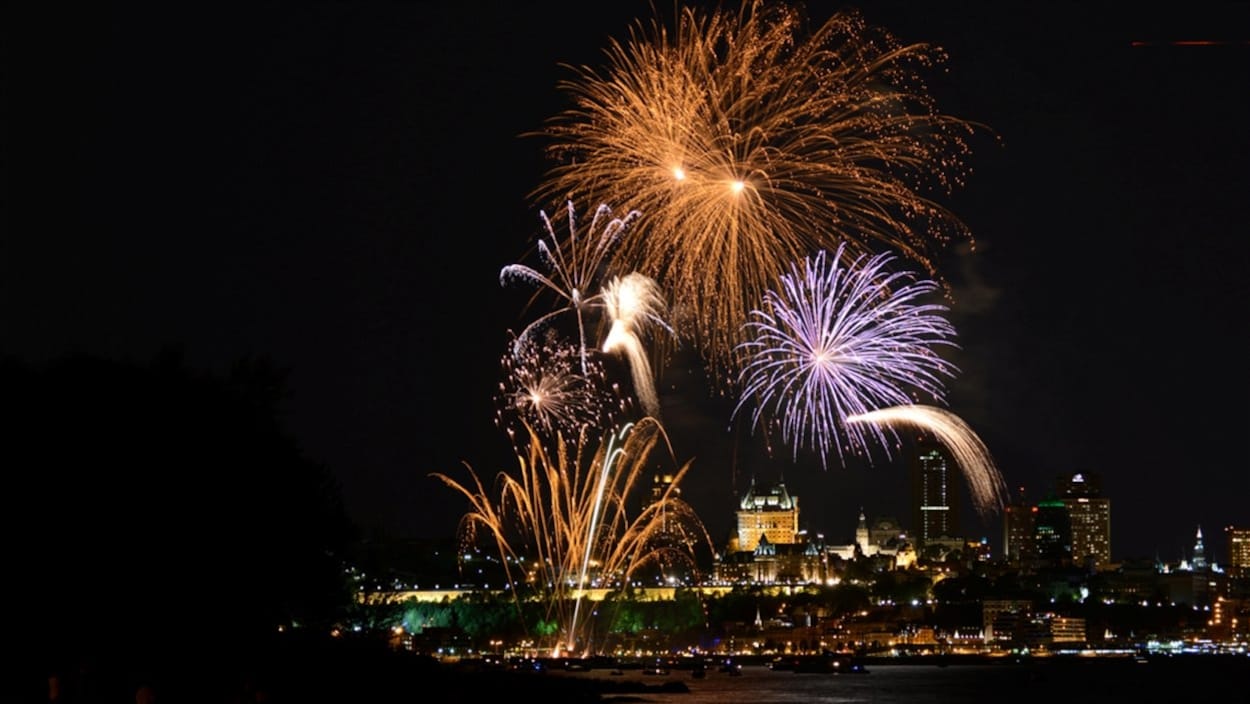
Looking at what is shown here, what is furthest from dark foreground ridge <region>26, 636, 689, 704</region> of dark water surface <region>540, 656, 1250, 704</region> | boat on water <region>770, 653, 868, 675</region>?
boat on water <region>770, 653, 868, 675</region>

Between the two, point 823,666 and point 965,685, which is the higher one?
point 823,666

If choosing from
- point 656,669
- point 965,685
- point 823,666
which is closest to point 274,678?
point 656,669

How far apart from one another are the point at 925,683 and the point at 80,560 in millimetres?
88159

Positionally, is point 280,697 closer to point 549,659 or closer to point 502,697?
point 502,697

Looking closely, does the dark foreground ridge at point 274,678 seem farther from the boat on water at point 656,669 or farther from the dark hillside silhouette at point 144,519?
the boat on water at point 656,669

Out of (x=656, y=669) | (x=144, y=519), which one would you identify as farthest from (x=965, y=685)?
(x=144, y=519)

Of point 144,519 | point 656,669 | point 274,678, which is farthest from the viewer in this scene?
point 656,669

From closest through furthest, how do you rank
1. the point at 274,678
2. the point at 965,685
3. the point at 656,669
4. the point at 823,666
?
the point at 274,678 < the point at 965,685 < the point at 656,669 < the point at 823,666

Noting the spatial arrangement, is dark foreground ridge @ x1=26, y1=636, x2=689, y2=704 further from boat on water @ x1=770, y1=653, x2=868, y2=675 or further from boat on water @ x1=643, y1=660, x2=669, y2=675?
boat on water @ x1=770, y1=653, x2=868, y2=675

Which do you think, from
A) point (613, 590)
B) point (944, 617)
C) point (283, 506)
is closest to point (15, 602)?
point (283, 506)

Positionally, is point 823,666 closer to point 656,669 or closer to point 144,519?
point 656,669

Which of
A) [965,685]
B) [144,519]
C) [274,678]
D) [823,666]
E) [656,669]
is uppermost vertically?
[144,519]

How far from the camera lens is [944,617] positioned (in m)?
198

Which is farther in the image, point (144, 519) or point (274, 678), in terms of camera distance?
point (274, 678)
